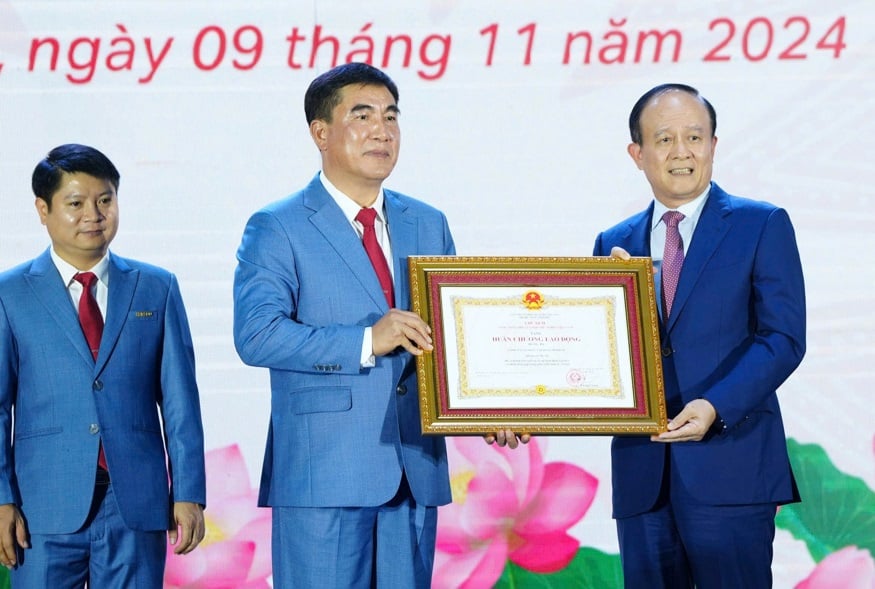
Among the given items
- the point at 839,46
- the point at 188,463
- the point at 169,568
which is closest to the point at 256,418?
the point at 169,568

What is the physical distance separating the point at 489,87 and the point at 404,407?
1.57m

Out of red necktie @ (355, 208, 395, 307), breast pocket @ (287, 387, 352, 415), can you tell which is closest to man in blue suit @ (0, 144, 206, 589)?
breast pocket @ (287, 387, 352, 415)

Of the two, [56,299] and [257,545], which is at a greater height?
[56,299]

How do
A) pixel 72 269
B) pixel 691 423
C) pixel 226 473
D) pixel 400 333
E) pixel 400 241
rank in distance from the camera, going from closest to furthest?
1. pixel 400 333
2. pixel 691 423
3. pixel 400 241
4. pixel 72 269
5. pixel 226 473

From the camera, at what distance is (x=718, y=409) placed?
8.96 feet

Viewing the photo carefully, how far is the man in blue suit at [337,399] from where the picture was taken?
2.66m

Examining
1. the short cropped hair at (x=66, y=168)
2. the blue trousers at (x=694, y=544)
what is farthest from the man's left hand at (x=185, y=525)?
the blue trousers at (x=694, y=544)

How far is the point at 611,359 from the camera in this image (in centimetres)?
274

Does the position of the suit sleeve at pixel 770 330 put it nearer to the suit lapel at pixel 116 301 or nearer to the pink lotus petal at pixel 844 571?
the suit lapel at pixel 116 301

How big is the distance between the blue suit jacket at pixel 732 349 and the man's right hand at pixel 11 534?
1356mm

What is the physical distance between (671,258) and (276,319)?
0.91m

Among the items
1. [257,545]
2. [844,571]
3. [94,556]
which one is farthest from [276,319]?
[844,571]

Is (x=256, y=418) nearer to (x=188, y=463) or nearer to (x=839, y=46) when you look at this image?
(x=188, y=463)

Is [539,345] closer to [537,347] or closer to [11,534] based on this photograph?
[537,347]
